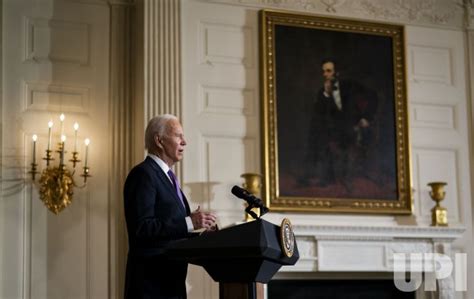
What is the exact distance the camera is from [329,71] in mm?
7281

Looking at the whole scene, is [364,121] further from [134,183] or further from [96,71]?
[134,183]

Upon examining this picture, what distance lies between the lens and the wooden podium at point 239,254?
10.3 ft

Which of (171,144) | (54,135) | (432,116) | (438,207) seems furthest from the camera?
(432,116)

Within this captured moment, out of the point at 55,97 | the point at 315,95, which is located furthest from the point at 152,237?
the point at 315,95

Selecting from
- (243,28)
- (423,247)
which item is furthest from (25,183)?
(423,247)

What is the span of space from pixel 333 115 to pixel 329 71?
38cm

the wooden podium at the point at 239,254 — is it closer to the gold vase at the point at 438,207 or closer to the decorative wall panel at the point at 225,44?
the decorative wall panel at the point at 225,44

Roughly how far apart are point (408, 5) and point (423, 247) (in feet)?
7.17

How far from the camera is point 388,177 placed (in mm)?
7281

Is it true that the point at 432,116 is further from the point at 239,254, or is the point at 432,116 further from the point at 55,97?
the point at 239,254

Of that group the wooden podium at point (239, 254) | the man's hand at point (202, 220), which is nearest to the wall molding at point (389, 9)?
the man's hand at point (202, 220)

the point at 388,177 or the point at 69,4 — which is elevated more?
the point at 69,4

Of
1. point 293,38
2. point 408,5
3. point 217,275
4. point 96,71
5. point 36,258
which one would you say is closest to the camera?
point 217,275

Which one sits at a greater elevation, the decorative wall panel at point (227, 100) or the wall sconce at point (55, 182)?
the decorative wall panel at point (227, 100)
